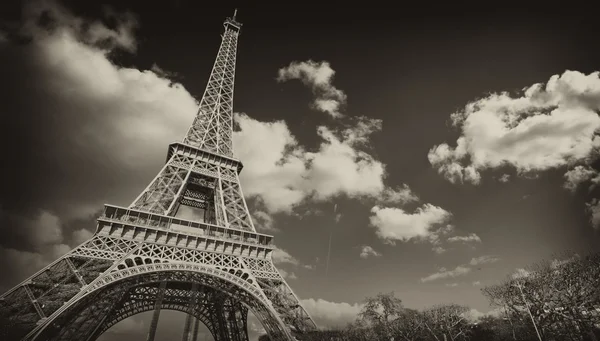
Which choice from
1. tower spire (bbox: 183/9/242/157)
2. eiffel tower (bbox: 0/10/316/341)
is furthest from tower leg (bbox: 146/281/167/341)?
tower spire (bbox: 183/9/242/157)

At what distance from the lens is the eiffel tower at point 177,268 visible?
14.4 m

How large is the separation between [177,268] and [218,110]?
721 inches

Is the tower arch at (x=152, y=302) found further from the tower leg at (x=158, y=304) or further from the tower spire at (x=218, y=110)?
the tower spire at (x=218, y=110)

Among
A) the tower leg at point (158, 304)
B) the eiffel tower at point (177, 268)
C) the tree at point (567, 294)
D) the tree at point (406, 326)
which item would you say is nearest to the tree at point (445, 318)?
the tree at point (406, 326)

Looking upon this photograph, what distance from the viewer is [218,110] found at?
31312 millimetres

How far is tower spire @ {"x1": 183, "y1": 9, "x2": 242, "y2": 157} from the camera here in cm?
2844

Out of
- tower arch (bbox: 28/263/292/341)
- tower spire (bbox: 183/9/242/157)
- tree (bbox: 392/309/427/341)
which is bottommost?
tree (bbox: 392/309/427/341)

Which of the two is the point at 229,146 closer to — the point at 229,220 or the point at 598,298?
the point at 229,220

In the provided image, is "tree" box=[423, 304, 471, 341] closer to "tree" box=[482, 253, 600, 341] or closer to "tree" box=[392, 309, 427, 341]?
"tree" box=[392, 309, 427, 341]

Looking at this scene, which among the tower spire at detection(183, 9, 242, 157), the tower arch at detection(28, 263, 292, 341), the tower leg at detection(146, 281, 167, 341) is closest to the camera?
the tower arch at detection(28, 263, 292, 341)

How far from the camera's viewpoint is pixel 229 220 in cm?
2383

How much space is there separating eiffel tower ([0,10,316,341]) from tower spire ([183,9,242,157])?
0.44 feet

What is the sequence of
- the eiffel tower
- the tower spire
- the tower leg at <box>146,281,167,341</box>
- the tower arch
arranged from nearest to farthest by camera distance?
the eiffel tower < the tower arch < the tower leg at <box>146,281,167,341</box> < the tower spire

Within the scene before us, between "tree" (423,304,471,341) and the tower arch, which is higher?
the tower arch
